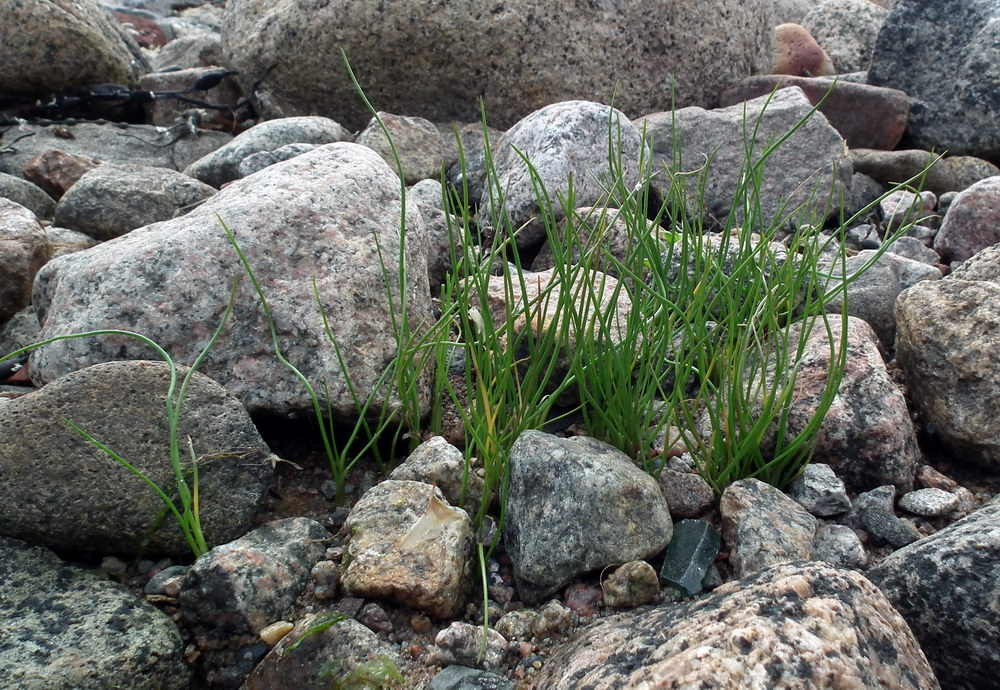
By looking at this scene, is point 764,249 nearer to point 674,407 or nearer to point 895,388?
point 674,407

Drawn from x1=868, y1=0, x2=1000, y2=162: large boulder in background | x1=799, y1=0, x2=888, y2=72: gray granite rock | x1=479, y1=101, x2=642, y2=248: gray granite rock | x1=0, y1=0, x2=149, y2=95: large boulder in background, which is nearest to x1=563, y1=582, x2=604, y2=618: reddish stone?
x1=479, y1=101, x2=642, y2=248: gray granite rock

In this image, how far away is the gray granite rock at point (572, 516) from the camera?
65.1 inches

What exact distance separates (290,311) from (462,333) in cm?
51

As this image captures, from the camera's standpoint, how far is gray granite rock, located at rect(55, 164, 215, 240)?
11.9ft

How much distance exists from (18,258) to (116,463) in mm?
1782

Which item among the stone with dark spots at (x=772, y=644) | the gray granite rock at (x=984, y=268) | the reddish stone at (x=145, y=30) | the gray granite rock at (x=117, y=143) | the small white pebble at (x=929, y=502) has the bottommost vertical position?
the reddish stone at (x=145, y=30)

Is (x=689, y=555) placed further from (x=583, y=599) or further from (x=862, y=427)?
(x=862, y=427)

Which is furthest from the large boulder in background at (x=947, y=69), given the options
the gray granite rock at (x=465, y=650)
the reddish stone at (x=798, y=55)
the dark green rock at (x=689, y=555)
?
the gray granite rock at (x=465, y=650)

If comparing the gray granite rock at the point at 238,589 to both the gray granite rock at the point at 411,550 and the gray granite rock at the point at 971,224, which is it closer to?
the gray granite rock at the point at 411,550

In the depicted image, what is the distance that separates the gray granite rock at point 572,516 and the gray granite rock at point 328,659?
0.35 meters

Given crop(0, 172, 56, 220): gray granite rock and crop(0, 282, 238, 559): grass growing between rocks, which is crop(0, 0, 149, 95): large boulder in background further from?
→ crop(0, 282, 238, 559): grass growing between rocks

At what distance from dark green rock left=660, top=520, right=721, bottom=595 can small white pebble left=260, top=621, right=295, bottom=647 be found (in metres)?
0.78

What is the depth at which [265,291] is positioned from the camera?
2250 millimetres

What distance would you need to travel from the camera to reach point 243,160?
409cm
